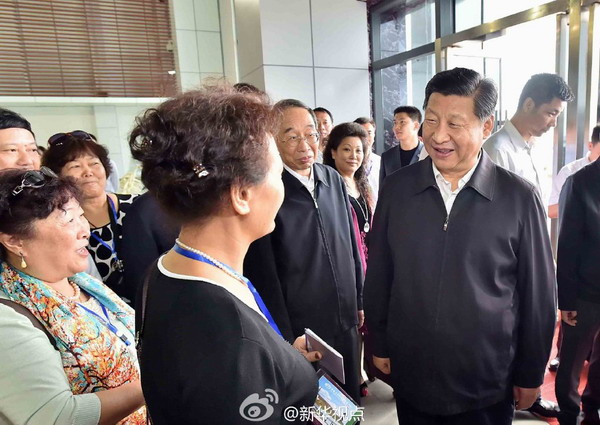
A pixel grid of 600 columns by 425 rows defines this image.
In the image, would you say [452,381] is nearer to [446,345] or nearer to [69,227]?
[446,345]

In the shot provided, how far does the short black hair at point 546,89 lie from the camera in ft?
6.51

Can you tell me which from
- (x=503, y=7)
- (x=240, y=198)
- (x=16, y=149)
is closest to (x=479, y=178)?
(x=240, y=198)

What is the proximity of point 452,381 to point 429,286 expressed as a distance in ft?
0.98

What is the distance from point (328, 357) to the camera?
41.0 inches

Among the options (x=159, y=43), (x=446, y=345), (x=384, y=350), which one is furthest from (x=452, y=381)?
(x=159, y=43)

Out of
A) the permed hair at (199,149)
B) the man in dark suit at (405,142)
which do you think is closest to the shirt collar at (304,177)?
the permed hair at (199,149)

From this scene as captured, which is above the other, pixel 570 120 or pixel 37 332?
pixel 570 120

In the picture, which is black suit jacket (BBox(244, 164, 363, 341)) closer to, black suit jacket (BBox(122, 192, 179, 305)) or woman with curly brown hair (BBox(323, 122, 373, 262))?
black suit jacket (BBox(122, 192, 179, 305))

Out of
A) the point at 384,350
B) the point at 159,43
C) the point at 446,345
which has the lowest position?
the point at 384,350

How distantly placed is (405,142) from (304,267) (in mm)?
2424

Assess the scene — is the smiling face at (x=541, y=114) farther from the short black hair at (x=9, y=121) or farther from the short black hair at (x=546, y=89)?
the short black hair at (x=9, y=121)

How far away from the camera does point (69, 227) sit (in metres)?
1.14

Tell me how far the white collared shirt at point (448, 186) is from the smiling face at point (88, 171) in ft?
4.74

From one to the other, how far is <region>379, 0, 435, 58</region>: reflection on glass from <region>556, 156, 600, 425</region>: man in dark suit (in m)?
2.81
